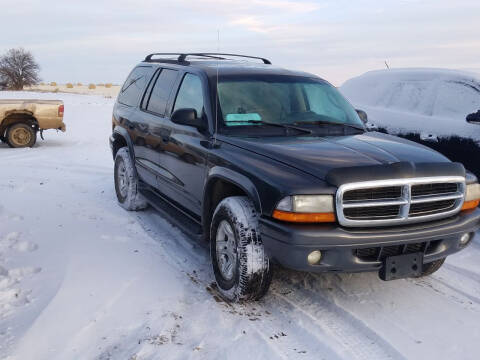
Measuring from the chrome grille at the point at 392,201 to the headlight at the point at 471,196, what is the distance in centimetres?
23

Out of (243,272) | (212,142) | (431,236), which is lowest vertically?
(243,272)

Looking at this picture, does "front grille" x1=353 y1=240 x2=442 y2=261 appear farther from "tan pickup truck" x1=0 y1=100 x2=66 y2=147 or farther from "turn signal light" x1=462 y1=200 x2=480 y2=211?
"tan pickup truck" x1=0 y1=100 x2=66 y2=147

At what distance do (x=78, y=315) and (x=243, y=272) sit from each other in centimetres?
123

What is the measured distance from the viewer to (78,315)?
3.69 metres

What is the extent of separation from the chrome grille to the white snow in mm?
2414

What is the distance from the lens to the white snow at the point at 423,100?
610 cm

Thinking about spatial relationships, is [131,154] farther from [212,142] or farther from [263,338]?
[263,338]

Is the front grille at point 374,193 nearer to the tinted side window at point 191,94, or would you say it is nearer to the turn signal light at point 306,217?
the turn signal light at point 306,217

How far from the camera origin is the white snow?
20.0ft

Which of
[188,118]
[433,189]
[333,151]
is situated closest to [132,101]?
[188,118]

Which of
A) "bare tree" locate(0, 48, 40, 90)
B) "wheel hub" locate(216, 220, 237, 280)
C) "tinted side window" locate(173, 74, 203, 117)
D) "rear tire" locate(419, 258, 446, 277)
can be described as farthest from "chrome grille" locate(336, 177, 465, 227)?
"bare tree" locate(0, 48, 40, 90)

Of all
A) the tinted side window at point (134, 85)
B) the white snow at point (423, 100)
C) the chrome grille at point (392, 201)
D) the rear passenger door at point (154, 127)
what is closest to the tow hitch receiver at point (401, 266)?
the chrome grille at point (392, 201)

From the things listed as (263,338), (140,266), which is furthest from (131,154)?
(263,338)

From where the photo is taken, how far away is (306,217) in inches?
132
